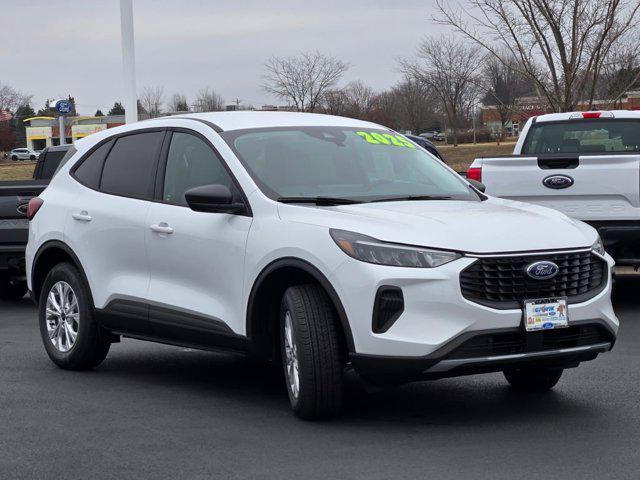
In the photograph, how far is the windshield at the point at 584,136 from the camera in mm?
12828

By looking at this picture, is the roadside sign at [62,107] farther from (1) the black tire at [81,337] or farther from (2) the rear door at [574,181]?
(1) the black tire at [81,337]

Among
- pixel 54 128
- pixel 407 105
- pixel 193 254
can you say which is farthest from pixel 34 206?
pixel 54 128

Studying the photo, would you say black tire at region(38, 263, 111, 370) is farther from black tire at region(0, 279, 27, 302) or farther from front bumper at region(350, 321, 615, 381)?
black tire at region(0, 279, 27, 302)

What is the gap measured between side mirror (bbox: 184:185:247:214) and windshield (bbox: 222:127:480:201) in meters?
0.20

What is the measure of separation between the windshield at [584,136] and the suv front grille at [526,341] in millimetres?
6601

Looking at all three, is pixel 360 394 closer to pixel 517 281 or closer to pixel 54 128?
pixel 517 281

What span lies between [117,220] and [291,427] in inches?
88.4

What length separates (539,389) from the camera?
7430mm

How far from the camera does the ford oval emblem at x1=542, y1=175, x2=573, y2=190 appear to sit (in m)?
11.1

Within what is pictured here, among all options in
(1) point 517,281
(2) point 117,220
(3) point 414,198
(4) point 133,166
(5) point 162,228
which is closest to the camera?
(1) point 517,281

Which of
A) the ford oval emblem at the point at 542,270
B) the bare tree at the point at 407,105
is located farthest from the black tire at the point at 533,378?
the bare tree at the point at 407,105

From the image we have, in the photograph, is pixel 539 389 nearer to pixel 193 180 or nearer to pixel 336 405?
pixel 336 405

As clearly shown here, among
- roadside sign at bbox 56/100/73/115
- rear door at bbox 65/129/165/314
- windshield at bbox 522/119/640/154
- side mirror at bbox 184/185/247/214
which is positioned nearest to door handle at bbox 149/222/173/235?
rear door at bbox 65/129/165/314

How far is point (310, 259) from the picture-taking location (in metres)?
6.36
